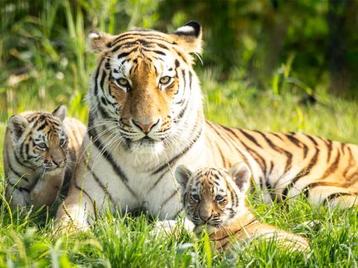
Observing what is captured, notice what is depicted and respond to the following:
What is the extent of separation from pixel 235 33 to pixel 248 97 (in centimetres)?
670

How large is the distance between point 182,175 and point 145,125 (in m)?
0.41

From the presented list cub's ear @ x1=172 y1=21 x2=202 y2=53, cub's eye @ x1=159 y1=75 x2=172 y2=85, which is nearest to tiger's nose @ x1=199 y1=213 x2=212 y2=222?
cub's eye @ x1=159 y1=75 x2=172 y2=85

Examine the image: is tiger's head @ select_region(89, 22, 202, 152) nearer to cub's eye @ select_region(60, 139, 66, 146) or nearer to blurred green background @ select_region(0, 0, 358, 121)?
cub's eye @ select_region(60, 139, 66, 146)

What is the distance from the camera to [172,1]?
18.2m

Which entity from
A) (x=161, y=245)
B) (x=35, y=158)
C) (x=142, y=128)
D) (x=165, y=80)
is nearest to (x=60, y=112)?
(x=35, y=158)

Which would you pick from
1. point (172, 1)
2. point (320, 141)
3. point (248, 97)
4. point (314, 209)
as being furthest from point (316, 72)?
point (314, 209)

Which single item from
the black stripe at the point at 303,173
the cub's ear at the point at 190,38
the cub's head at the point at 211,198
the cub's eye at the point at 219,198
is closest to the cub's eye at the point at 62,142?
the cub's ear at the point at 190,38

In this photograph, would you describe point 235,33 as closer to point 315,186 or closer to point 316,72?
point 316,72

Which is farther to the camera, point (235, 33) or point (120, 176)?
point (235, 33)

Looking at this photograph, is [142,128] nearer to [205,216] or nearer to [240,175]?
[240,175]

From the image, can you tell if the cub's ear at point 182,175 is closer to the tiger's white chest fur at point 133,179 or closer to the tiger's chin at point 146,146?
the tiger's chin at point 146,146

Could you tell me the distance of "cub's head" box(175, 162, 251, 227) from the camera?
5.60 meters

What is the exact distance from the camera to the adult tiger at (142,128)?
252 inches

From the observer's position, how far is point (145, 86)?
6418 millimetres
